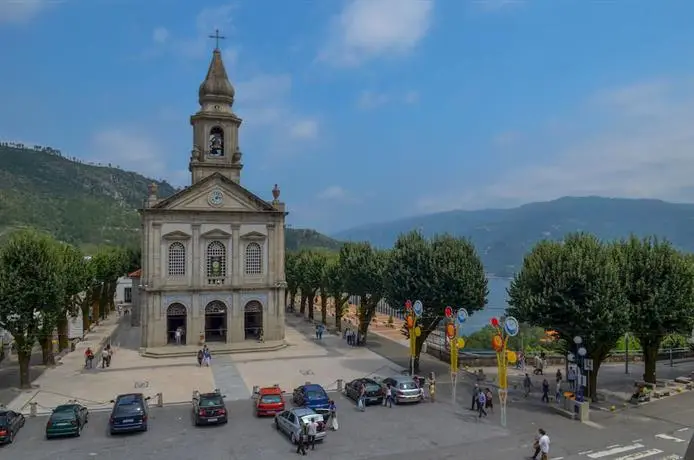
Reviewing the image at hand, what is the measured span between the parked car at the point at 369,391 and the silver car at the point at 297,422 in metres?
5.72

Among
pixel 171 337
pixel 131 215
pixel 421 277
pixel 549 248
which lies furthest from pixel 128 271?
pixel 131 215

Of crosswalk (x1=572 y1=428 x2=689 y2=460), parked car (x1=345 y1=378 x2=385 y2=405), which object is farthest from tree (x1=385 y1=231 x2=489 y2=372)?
crosswalk (x1=572 y1=428 x2=689 y2=460)

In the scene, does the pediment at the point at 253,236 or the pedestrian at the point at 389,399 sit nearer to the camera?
the pedestrian at the point at 389,399

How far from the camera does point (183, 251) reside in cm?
4878

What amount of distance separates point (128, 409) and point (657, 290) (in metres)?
29.7

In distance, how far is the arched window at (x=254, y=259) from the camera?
167 ft

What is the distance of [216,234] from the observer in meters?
49.4

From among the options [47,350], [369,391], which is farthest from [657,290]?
[47,350]

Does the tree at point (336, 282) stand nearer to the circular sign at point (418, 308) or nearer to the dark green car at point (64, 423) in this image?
the circular sign at point (418, 308)

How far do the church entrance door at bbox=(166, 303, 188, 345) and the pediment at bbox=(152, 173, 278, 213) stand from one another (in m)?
8.77

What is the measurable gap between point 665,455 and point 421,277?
63.6 ft

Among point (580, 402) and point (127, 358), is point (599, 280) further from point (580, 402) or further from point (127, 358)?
point (127, 358)

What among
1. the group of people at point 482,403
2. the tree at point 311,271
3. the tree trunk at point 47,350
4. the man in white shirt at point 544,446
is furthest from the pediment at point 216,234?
the man in white shirt at point 544,446

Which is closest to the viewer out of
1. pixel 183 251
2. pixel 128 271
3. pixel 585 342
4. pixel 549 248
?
pixel 585 342
